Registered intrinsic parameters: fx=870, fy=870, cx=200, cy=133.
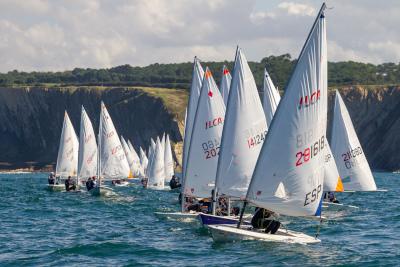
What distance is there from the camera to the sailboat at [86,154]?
63094 mm

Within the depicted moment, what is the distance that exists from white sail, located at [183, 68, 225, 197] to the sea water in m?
1.79

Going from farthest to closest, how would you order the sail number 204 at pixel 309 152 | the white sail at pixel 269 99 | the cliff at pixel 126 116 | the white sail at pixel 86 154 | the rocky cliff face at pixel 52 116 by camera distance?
the rocky cliff face at pixel 52 116, the cliff at pixel 126 116, the white sail at pixel 86 154, the white sail at pixel 269 99, the sail number 204 at pixel 309 152

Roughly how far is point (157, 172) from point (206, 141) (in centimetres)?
3640

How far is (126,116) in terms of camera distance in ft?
517

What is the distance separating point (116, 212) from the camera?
43.3 metres

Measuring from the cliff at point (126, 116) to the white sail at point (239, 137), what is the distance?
106941mm

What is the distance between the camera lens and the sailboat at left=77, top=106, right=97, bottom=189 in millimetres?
63094

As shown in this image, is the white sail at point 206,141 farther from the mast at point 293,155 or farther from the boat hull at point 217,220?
the mast at point 293,155

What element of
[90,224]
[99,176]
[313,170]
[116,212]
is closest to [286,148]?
[313,170]

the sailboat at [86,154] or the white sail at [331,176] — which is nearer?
the white sail at [331,176]

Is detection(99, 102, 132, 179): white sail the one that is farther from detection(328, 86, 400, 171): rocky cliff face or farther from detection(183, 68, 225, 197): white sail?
detection(328, 86, 400, 171): rocky cliff face

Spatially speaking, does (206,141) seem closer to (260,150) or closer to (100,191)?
(260,150)

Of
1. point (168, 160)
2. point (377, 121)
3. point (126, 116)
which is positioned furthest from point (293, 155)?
point (126, 116)

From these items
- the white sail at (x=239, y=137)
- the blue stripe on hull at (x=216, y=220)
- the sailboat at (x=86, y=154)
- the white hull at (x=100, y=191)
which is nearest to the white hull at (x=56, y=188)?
the sailboat at (x=86, y=154)
